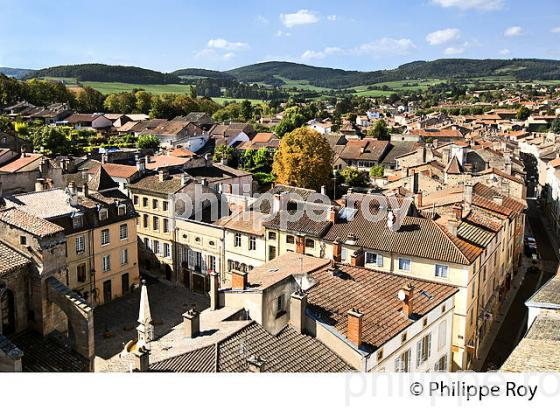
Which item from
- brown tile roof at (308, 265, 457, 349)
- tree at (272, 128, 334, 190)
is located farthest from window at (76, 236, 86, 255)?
tree at (272, 128, 334, 190)

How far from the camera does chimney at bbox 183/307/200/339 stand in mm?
7261

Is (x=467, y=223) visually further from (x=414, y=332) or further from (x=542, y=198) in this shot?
(x=542, y=198)

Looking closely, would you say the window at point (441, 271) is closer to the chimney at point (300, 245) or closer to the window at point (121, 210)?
the chimney at point (300, 245)

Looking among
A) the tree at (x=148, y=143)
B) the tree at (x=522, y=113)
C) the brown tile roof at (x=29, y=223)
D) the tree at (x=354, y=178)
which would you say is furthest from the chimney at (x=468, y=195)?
the tree at (x=522, y=113)

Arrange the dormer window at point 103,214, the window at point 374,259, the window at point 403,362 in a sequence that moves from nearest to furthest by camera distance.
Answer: the window at point 403,362, the window at point 374,259, the dormer window at point 103,214

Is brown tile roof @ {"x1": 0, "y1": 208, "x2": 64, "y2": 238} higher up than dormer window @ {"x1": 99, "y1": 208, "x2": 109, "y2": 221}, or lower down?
higher up

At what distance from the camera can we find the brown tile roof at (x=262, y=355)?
20.5 feet

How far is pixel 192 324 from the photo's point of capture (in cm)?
730

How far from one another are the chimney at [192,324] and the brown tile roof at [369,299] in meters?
1.56

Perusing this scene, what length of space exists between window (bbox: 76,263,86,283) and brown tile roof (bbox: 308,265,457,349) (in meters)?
7.21

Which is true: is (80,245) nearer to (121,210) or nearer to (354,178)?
(121,210)

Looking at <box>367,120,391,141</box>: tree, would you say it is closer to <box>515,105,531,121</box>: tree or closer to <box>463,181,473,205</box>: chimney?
<box>515,105,531,121</box>: tree

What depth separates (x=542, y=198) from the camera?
28.9m

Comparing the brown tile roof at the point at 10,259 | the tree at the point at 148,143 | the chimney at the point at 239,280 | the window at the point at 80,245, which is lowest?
the window at the point at 80,245
